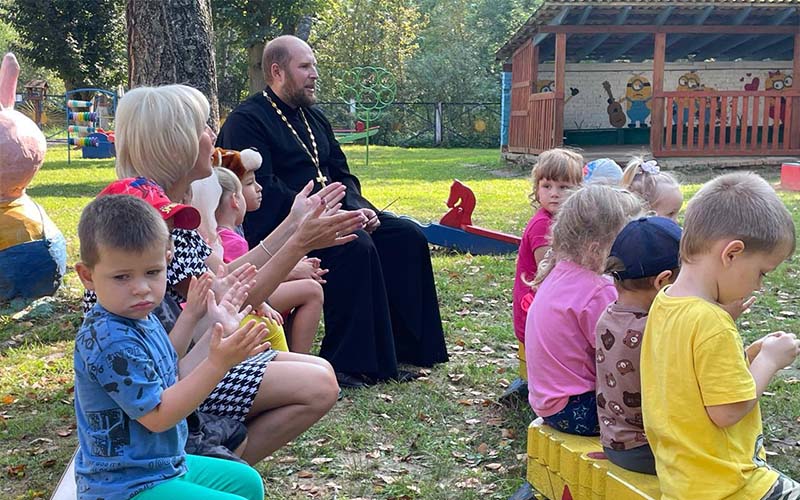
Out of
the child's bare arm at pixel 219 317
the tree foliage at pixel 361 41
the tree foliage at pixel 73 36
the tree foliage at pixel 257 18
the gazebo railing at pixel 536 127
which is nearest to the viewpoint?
the child's bare arm at pixel 219 317

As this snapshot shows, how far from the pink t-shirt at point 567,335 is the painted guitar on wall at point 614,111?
19314mm

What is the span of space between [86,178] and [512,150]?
9782 mm

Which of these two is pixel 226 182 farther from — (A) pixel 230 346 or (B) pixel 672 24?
(B) pixel 672 24

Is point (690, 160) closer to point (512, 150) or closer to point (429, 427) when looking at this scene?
point (512, 150)

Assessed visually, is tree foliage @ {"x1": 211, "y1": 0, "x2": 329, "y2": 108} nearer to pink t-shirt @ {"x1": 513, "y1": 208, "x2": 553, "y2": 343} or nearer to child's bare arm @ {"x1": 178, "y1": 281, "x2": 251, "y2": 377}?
pink t-shirt @ {"x1": 513, "y1": 208, "x2": 553, "y2": 343}

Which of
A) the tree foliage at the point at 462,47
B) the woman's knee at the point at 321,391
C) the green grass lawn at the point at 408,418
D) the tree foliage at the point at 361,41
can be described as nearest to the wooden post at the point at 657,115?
the green grass lawn at the point at 408,418

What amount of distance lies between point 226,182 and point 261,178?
3.79 ft

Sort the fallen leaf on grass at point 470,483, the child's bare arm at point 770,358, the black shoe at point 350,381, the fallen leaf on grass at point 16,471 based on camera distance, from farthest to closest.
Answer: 1. the black shoe at point 350,381
2. the fallen leaf on grass at point 16,471
3. the fallen leaf on grass at point 470,483
4. the child's bare arm at point 770,358

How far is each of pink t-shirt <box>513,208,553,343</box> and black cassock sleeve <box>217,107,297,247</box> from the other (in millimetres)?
1481

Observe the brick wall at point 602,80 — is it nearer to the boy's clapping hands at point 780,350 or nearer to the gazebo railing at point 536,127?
the gazebo railing at point 536,127

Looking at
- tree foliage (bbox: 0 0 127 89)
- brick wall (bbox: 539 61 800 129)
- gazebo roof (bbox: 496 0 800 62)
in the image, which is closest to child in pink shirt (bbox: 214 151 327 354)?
gazebo roof (bbox: 496 0 800 62)

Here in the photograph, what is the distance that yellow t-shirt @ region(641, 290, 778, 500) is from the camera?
6.69 feet

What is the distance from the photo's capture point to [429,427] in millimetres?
4055

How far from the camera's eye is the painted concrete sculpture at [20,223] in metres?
5.93
